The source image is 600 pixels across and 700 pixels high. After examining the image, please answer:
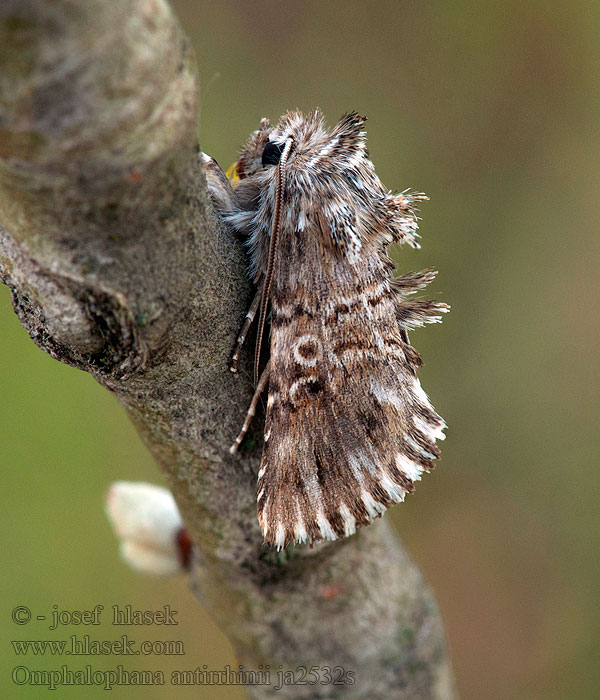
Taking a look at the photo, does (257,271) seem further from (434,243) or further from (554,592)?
(554,592)

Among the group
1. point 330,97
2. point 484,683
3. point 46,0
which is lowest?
point 484,683

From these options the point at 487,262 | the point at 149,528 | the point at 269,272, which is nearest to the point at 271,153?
the point at 269,272

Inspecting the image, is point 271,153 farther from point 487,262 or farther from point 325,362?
point 487,262

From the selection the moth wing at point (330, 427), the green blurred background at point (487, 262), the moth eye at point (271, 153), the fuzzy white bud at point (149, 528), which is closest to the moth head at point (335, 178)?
the moth eye at point (271, 153)

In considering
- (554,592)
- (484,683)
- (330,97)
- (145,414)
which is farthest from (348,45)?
(484,683)

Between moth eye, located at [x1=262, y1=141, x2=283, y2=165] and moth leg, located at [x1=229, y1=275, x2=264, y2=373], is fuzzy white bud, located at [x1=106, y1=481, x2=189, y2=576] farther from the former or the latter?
moth eye, located at [x1=262, y1=141, x2=283, y2=165]

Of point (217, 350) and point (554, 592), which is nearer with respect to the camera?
point (217, 350)
